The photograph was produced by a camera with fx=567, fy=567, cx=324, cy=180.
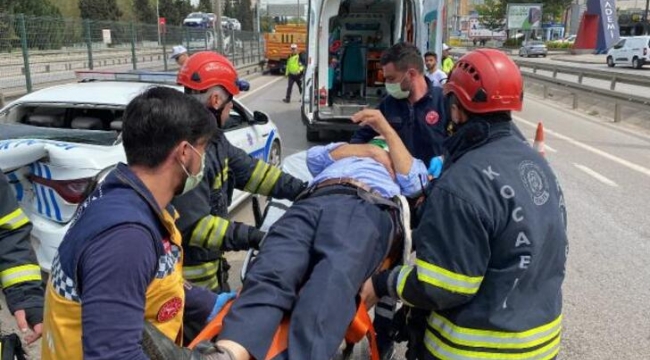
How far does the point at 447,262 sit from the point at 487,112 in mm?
582

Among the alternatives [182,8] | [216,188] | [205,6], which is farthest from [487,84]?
[205,6]

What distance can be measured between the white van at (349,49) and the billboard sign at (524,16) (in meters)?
57.4

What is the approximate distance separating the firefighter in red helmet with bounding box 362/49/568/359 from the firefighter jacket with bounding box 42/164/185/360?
864 mm

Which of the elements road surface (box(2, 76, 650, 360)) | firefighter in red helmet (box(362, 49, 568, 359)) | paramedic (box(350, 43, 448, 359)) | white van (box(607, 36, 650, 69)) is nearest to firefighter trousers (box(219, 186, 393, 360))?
firefighter in red helmet (box(362, 49, 568, 359))

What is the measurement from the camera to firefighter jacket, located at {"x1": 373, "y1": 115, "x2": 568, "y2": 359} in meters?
1.88

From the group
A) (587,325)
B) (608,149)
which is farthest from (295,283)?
(608,149)

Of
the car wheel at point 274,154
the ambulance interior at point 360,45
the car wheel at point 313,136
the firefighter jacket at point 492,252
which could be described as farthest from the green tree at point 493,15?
the firefighter jacket at point 492,252

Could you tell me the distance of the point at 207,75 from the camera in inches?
123

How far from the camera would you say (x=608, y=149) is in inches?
395

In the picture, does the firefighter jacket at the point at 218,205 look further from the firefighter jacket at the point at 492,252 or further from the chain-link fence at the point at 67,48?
the chain-link fence at the point at 67,48

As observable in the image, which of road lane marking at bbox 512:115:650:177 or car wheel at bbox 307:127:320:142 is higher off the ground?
car wheel at bbox 307:127:320:142

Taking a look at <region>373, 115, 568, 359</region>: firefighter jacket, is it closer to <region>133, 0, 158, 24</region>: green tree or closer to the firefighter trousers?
the firefighter trousers

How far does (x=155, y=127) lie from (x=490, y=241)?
1133 mm

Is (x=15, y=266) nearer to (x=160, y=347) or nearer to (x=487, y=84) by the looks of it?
(x=160, y=347)
